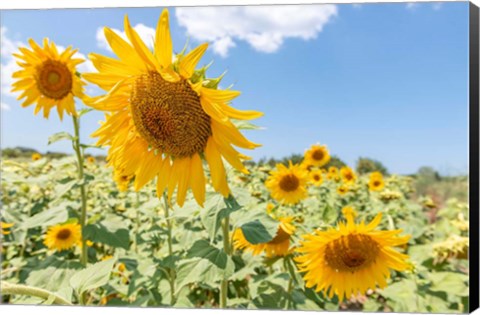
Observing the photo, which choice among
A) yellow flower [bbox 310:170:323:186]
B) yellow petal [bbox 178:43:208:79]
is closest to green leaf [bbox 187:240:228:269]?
yellow petal [bbox 178:43:208:79]

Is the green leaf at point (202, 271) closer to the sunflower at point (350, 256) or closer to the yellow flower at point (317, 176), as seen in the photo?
the sunflower at point (350, 256)

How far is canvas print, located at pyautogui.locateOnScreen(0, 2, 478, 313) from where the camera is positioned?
1.67 meters

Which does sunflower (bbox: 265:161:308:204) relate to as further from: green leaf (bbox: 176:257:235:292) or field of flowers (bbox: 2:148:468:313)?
green leaf (bbox: 176:257:235:292)

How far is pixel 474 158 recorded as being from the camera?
A: 207 cm

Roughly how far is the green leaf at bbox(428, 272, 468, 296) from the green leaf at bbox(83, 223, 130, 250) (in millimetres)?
1306

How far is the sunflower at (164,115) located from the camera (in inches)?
40.4

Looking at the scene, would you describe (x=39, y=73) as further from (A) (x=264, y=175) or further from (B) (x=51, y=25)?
(A) (x=264, y=175)

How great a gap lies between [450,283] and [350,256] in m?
0.65

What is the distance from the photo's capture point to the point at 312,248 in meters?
1.60

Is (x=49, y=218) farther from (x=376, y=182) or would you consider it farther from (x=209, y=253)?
(x=376, y=182)

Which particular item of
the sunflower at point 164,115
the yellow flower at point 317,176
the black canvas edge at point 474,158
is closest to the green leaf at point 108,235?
the sunflower at point 164,115

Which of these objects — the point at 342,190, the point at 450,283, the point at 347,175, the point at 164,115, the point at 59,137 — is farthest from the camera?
the point at 347,175

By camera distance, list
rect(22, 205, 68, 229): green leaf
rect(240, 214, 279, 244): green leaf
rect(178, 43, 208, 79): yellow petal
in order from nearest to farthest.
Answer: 1. rect(178, 43, 208, 79): yellow petal
2. rect(240, 214, 279, 244): green leaf
3. rect(22, 205, 68, 229): green leaf

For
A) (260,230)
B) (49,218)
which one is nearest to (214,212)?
(260,230)
